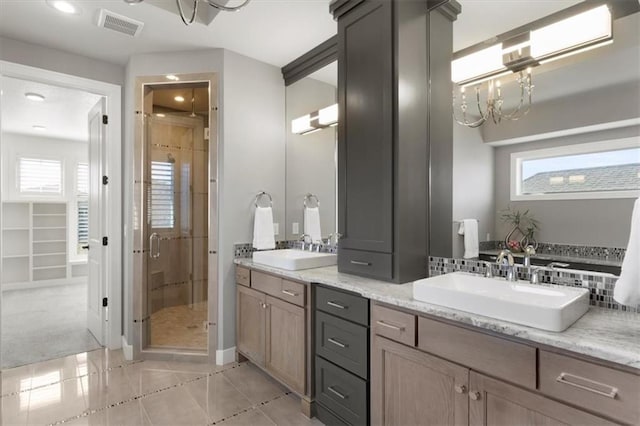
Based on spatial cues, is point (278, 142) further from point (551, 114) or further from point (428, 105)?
point (551, 114)

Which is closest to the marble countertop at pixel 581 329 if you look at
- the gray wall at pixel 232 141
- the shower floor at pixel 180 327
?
the gray wall at pixel 232 141

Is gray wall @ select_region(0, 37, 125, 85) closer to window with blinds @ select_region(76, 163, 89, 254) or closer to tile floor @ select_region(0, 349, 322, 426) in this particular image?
tile floor @ select_region(0, 349, 322, 426)

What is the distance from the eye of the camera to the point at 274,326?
2482 millimetres

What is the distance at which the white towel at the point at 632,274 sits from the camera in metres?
1.14

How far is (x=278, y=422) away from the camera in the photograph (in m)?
2.15

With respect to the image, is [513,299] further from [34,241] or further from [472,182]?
[34,241]

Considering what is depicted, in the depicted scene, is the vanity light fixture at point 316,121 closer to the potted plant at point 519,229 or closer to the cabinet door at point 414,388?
the potted plant at point 519,229

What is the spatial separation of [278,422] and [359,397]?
0.65 meters

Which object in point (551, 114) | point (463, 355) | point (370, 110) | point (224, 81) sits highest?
point (224, 81)

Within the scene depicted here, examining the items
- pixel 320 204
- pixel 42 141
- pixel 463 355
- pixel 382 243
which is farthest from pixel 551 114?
pixel 42 141

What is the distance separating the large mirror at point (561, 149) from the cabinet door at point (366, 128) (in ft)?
1.42

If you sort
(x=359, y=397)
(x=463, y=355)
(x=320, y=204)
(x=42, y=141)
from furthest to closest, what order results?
(x=42, y=141) → (x=320, y=204) → (x=359, y=397) → (x=463, y=355)

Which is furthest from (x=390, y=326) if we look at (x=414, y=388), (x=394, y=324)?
(x=414, y=388)

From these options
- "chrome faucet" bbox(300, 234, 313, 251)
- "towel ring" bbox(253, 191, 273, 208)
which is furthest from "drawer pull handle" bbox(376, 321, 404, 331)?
"towel ring" bbox(253, 191, 273, 208)
